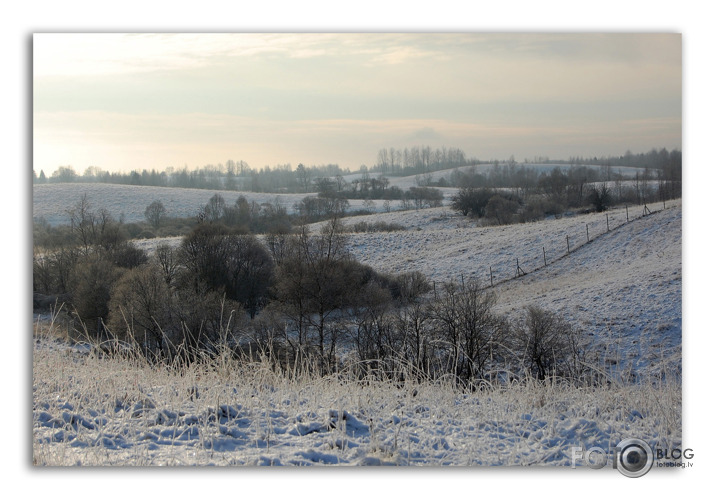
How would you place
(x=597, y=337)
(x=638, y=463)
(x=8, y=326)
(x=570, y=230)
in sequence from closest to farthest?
(x=638, y=463) < (x=8, y=326) < (x=597, y=337) < (x=570, y=230)

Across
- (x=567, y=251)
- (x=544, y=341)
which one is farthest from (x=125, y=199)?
(x=567, y=251)

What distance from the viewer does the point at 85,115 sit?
6219mm

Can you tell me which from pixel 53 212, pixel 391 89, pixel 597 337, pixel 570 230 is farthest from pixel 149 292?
pixel 570 230

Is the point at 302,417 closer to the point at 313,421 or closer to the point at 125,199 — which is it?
the point at 313,421

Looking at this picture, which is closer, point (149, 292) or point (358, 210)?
point (149, 292)

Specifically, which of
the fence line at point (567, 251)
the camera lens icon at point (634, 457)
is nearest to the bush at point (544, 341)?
the fence line at point (567, 251)

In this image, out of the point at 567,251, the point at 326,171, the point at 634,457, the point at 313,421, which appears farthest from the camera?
the point at 567,251

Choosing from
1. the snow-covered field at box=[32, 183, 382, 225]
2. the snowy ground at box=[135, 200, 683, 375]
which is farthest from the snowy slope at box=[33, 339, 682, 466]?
the snow-covered field at box=[32, 183, 382, 225]

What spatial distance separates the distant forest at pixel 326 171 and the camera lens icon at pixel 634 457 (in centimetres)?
318

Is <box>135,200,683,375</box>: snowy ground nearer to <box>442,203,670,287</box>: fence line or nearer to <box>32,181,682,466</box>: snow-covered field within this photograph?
<box>442,203,670,287</box>: fence line

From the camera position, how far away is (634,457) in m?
4.30

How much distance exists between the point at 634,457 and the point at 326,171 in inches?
200
